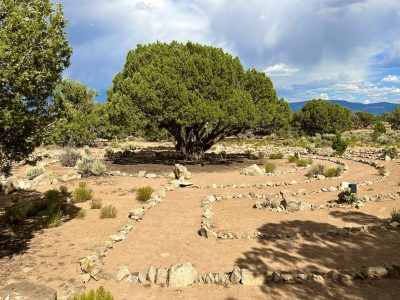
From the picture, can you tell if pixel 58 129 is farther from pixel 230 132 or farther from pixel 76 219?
pixel 230 132

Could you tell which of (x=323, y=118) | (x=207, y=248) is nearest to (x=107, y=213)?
(x=207, y=248)

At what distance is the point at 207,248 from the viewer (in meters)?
11.7

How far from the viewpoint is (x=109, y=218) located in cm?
1500

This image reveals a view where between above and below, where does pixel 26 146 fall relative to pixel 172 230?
above

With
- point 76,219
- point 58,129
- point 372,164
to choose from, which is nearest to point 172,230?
point 76,219

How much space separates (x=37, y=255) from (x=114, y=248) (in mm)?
2408

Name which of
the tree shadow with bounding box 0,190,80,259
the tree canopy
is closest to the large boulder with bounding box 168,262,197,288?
the tree shadow with bounding box 0,190,80,259

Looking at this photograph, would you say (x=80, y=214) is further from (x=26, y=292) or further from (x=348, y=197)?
(x=348, y=197)

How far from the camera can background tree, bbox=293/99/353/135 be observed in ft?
251

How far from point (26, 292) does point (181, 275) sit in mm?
3711

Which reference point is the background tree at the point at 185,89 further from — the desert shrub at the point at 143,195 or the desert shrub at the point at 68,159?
the desert shrub at the point at 143,195

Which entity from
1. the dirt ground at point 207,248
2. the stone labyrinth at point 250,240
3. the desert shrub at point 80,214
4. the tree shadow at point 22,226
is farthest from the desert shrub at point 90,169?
the desert shrub at point 80,214

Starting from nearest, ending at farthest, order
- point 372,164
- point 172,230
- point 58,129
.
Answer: point 58,129
point 172,230
point 372,164

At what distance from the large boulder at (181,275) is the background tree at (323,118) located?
73213 mm
